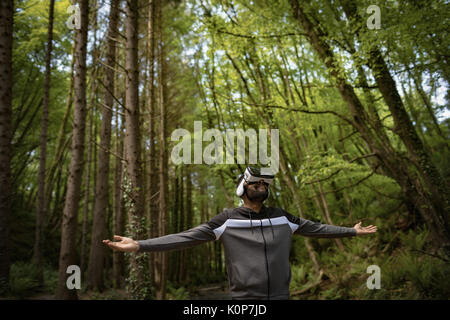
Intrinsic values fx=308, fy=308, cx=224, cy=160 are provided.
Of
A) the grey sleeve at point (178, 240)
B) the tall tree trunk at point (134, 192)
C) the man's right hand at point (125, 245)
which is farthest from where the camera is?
the tall tree trunk at point (134, 192)

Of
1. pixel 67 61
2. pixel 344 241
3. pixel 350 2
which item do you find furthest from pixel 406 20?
pixel 67 61

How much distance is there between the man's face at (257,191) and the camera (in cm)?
258

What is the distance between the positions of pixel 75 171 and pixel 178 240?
4.87 m

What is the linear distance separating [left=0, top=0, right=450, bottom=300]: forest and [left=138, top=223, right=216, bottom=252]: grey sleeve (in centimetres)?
193

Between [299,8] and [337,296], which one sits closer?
[299,8]

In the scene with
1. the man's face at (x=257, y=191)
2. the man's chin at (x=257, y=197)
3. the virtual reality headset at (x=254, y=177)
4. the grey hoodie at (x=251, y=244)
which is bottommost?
the grey hoodie at (x=251, y=244)

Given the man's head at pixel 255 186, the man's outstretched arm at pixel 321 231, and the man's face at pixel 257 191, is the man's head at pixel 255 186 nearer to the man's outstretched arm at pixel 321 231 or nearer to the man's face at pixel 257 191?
the man's face at pixel 257 191

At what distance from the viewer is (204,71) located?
11.0m

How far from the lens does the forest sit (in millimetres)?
5504

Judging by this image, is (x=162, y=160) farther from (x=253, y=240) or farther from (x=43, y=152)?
(x=253, y=240)

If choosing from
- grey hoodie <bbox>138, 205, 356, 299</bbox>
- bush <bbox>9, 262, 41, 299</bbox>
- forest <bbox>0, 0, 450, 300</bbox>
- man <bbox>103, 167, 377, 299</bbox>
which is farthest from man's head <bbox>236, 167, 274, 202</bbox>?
bush <bbox>9, 262, 41, 299</bbox>

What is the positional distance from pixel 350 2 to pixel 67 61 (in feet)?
38.0

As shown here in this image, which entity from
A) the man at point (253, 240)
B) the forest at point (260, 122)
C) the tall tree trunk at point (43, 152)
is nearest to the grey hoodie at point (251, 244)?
the man at point (253, 240)

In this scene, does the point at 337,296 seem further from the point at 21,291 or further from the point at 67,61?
the point at 67,61
